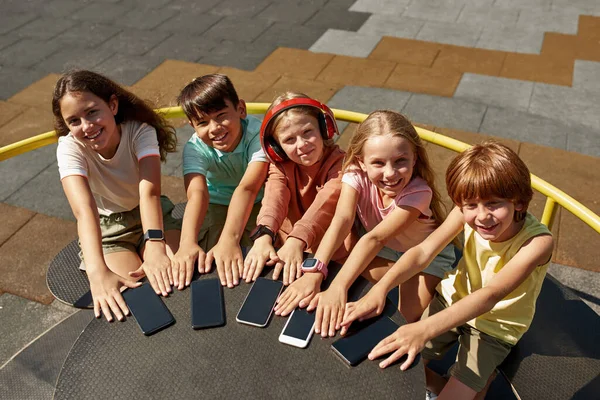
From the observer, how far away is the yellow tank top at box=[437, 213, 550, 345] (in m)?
2.25

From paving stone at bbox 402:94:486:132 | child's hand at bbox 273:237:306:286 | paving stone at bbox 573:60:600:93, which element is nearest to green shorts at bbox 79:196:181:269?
child's hand at bbox 273:237:306:286

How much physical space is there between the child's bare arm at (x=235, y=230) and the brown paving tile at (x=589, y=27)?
610cm

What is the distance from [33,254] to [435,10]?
6.53m

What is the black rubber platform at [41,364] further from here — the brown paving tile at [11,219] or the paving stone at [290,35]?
the paving stone at [290,35]

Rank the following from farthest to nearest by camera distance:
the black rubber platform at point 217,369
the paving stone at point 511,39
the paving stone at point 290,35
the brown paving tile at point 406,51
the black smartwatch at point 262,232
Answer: the paving stone at point 290,35, the paving stone at point 511,39, the brown paving tile at point 406,51, the black smartwatch at point 262,232, the black rubber platform at point 217,369

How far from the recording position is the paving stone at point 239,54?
262 inches

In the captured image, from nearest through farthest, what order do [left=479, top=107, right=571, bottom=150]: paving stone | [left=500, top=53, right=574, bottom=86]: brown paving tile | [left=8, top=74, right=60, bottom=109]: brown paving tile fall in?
[left=479, top=107, right=571, bottom=150]: paving stone, [left=8, top=74, right=60, bottom=109]: brown paving tile, [left=500, top=53, right=574, bottom=86]: brown paving tile

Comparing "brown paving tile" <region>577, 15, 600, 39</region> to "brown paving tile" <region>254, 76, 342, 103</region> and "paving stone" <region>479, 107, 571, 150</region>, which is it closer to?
"paving stone" <region>479, 107, 571, 150</region>

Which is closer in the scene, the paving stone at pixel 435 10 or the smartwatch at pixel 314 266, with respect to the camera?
the smartwatch at pixel 314 266

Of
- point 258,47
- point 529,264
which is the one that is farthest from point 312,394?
point 258,47

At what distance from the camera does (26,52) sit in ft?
22.7

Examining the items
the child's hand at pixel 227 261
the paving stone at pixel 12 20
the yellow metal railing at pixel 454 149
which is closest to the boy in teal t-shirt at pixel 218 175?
the child's hand at pixel 227 261

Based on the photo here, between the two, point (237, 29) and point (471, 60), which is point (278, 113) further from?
point (237, 29)

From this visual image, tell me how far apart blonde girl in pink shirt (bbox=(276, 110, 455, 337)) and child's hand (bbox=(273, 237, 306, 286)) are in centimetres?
6
